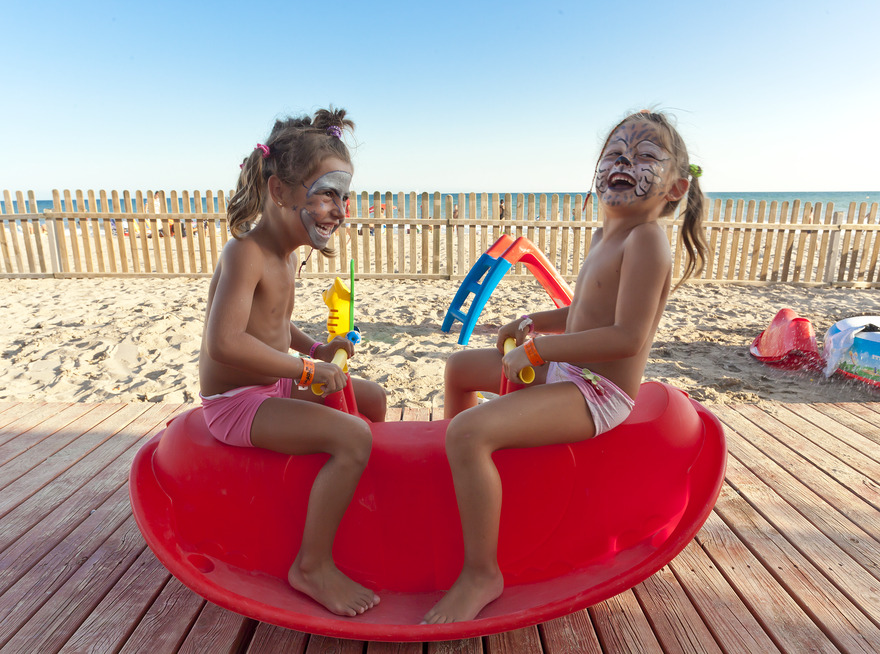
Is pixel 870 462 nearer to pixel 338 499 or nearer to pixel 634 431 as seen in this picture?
pixel 634 431

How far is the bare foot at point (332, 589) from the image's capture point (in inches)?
54.4

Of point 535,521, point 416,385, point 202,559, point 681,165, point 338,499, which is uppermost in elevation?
point 681,165

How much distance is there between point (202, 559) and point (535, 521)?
37.6 inches

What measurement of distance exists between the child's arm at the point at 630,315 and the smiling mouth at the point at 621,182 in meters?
0.17

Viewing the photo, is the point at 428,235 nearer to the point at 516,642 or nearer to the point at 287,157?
the point at 287,157

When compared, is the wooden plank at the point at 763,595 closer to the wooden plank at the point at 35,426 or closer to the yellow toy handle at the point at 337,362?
the yellow toy handle at the point at 337,362

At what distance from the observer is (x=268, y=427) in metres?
1.46

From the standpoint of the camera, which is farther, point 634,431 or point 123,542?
point 123,542

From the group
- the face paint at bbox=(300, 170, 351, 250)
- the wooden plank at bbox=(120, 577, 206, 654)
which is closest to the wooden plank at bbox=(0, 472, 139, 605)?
the wooden plank at bbox=(120, 577, 206, 654)

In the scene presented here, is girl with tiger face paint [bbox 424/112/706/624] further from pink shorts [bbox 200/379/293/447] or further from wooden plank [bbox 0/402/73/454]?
wooden plank [bbox 0/402/73/454]

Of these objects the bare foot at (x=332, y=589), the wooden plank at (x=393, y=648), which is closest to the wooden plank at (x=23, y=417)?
the bare foot at (x=332, y=589)

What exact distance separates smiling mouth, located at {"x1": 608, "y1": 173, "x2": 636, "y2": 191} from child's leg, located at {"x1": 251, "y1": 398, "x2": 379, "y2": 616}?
101cm

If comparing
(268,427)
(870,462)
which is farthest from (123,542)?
(870,462)

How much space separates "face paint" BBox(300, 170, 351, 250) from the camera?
161 cm
